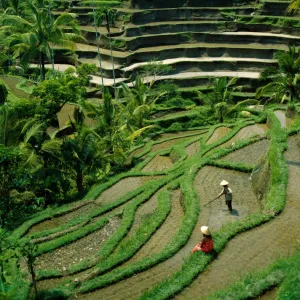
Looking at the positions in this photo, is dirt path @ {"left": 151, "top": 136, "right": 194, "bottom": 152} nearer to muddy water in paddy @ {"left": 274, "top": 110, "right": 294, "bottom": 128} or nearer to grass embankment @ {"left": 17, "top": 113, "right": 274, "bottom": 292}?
grass embankment @ {"left": 17, "top": 113, "right": 274, "bottom": 292}

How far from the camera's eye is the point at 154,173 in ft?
63.4

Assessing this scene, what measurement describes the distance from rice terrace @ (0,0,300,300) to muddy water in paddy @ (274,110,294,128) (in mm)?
149

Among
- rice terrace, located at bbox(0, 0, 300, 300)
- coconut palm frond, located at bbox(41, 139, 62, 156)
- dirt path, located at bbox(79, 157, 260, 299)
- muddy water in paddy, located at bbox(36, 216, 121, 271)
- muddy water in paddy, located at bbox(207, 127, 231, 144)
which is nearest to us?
dirt path, located at bbox(79, 157, 260, 299)

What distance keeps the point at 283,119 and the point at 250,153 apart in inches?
225

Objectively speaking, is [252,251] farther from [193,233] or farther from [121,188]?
[121,188]

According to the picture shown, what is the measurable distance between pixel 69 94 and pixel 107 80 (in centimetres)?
1420

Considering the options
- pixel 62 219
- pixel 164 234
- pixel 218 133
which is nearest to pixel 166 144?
pixel 218 133

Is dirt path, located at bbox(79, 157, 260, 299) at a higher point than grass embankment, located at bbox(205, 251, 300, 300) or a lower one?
lower

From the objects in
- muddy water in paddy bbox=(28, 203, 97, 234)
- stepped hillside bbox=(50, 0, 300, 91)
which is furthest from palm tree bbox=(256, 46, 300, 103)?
muddy water in paddy bbox=(28, 203, 97, 234)

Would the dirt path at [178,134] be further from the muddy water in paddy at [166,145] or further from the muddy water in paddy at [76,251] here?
the muddy water in paddy at [76,251]

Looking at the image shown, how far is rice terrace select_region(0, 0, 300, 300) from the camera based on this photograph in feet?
34.8

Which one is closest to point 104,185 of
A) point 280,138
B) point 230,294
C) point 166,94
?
point 280,138

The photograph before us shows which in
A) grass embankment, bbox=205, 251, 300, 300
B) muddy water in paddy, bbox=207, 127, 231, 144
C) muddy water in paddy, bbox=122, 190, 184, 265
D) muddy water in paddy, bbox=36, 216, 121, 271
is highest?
grass embankment, bbox=205, 251, 300, 300

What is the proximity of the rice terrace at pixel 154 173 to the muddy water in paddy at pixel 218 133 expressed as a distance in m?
0.05
